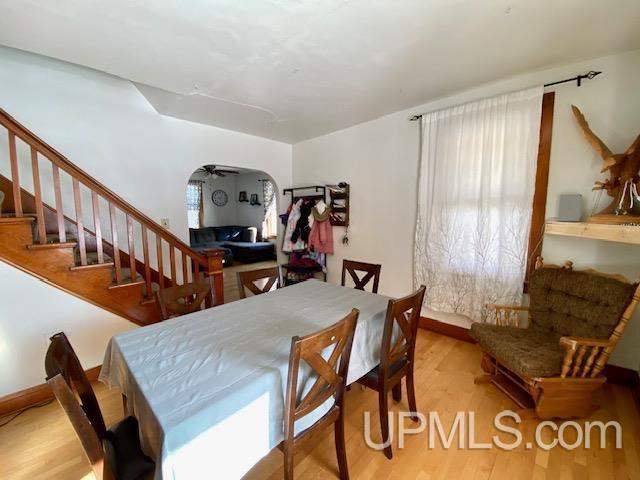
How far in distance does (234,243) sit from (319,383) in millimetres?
6391

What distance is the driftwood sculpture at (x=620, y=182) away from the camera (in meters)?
1.67

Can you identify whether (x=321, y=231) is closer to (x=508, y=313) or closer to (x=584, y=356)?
(x=508, y=313)

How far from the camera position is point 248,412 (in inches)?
36.6

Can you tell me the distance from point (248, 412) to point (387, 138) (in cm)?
310

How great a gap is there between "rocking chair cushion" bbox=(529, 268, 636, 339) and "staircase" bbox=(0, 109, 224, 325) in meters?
2.84

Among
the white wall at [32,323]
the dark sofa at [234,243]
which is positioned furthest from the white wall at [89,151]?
the dark sofa at [234,243]

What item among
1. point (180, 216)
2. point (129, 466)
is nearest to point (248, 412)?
point (129, 466)

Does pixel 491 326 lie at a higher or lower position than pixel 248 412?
lower

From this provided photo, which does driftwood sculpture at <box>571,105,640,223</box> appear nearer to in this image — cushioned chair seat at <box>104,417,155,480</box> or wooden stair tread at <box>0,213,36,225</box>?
cushioned chair seat at <box>104,417,155,480</box>

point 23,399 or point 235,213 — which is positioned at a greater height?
point 235,213

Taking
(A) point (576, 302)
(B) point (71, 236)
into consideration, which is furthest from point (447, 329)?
(B) point (71, 236)

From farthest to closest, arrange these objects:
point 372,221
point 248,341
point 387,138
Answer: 1. point 372,221
2. point 387,138
3. point 248,341

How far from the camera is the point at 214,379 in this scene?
992 mm

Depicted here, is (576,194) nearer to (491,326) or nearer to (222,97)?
(491,326)
